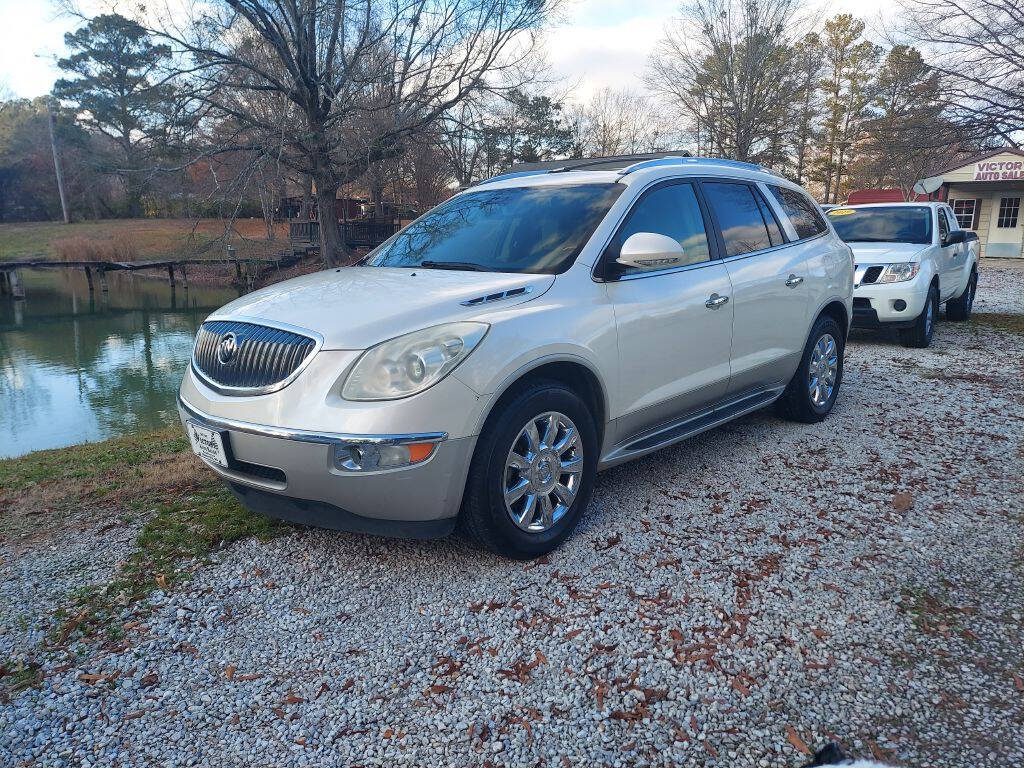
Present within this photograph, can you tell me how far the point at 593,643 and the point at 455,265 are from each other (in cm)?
221

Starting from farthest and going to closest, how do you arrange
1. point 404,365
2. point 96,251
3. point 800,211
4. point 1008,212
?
point 96,251 → point 1008,212 → point 800,211 → point 404,365

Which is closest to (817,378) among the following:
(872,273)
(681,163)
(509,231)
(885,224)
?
(681,163)

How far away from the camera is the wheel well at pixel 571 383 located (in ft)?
10.8

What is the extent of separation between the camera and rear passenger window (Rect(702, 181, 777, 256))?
4.71 metres

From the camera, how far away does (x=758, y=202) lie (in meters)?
5.17

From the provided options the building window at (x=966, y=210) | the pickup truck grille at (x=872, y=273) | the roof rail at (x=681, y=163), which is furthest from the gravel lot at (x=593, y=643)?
the building window at (x=966, y=210)

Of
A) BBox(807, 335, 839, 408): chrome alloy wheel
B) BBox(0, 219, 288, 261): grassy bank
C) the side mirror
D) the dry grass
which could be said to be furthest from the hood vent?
the dry grass

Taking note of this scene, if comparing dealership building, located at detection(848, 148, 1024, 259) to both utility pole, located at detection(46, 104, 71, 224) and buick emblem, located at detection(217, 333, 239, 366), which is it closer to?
buick emblem, located at detection(217, 333, 239, 366)

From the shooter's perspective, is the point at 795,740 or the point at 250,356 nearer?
the point at 795,740

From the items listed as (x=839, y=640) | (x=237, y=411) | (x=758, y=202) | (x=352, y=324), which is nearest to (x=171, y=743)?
(x=237, y=411)

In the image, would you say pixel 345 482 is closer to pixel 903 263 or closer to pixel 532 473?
pixel 532 473

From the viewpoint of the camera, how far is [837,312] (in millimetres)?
5902

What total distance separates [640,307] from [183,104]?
1916cm

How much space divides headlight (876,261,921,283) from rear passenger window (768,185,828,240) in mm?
3763
